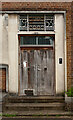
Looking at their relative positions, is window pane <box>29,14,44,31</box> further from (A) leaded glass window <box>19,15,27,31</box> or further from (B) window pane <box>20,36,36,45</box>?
(B) window pane <box>20,36,36,45</box>

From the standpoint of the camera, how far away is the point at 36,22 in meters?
5.75

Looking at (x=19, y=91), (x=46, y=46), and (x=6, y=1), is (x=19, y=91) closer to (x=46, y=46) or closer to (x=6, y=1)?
(x=46, y=46)

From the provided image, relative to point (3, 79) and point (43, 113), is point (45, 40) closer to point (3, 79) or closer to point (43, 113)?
point (3, 79)

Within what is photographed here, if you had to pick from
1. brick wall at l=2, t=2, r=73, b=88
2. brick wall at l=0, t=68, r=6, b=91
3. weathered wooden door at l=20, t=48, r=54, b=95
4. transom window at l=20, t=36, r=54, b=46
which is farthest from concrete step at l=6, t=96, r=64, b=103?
transom window at l=20, t=36, r=54, b=46

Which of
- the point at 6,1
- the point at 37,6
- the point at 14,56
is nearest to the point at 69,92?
the point at 14,56

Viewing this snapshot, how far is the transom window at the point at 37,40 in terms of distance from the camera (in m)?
5.89

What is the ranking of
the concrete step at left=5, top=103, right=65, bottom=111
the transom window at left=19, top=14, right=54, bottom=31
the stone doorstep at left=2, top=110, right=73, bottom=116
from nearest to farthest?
the stone doorstep at left=2, top=110, right=73, bottom=116 → the concrete step at left=5, top=103, right=65, bottom=111 → the transom window at left=19, top=14, right=54, bottom=31

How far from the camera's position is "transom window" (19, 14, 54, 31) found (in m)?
5.73

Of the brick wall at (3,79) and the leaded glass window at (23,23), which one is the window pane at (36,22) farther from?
the brick wall at (3,79)

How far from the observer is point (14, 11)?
5.57 metres

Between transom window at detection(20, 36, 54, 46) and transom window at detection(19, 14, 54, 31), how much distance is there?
0.38m

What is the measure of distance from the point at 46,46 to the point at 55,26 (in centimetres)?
98

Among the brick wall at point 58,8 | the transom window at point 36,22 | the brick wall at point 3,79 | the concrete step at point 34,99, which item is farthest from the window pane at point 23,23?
the concrete step at point 34,99

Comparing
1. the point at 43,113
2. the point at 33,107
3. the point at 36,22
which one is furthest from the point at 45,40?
the point at 43,113
